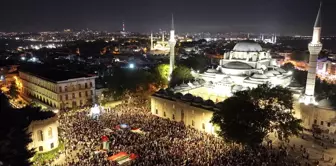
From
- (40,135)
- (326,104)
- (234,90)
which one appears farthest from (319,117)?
(40,135)

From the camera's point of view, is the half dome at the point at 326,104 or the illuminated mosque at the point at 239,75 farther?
the illuminated mosque at the point at 239,75

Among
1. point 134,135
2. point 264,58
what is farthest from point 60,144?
point 264,58

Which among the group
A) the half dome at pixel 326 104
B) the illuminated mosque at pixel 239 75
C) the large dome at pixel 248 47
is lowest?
the half dome at pixel 326 104

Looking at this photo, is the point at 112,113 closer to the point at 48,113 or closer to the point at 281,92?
the point at 48,113

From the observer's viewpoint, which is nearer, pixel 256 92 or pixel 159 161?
pixel 159 161

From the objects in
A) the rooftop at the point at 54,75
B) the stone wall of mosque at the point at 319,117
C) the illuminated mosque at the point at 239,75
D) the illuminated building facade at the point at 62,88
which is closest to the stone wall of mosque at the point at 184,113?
the illuminated mosque at the point at 239,75

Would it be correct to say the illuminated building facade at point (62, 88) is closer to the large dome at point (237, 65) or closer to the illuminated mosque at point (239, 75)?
the illuminated mosque at point (239, 75)

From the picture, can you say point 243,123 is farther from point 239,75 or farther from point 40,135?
point 239,75
